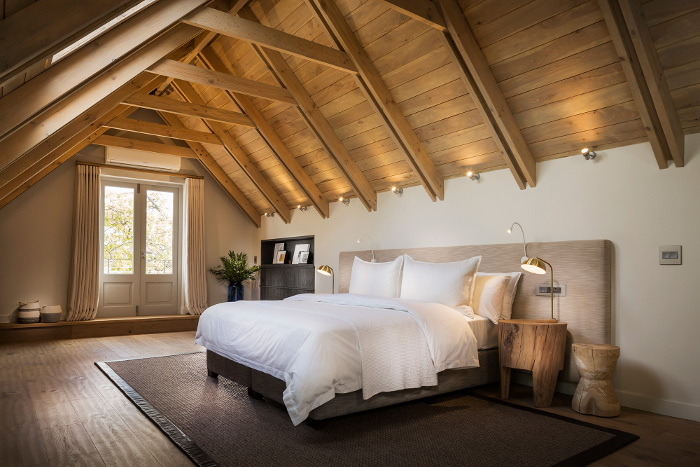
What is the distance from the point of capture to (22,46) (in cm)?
146

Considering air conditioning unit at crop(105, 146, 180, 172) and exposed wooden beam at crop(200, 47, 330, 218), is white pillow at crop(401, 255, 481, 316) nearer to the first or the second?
exposed wooden beam at crop(200, 47, 330, 218)

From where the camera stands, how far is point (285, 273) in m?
7.25

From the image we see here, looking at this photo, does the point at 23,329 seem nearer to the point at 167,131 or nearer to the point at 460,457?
the point at 167,131

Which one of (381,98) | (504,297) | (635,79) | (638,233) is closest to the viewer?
(635,79)

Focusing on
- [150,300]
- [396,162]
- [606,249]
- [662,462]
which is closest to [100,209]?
[150,300]

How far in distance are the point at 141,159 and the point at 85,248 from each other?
142cm

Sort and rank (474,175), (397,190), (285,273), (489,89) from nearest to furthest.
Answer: (489,89) < (474,175) < (397,190) < (285,273)

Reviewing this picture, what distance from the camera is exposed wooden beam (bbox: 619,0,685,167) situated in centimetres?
265

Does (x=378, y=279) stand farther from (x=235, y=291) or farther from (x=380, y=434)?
(x=235, y=291)

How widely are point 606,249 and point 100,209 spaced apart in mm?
6292

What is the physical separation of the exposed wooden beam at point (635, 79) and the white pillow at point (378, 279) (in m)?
2.20

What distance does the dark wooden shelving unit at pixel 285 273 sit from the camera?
22.3 feet

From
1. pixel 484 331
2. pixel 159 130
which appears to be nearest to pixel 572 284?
pixel 484 331

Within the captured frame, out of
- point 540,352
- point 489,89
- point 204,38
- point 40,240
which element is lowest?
point 540,352
